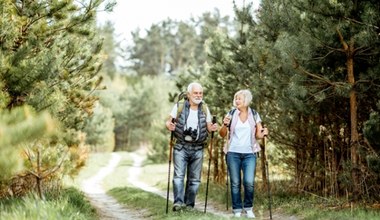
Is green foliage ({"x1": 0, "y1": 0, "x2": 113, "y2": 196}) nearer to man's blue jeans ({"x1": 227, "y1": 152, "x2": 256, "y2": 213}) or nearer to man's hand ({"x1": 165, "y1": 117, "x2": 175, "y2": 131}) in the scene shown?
man's hand ({"x1": 165, "y1": 117, "x2": 175, "y2": 131})

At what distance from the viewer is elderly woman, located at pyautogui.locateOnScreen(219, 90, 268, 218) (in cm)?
820

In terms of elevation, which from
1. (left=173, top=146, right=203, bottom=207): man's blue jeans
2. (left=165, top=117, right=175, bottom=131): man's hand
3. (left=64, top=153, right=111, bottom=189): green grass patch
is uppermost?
(left=165, top=117, right=175, bottom=131): man's hand

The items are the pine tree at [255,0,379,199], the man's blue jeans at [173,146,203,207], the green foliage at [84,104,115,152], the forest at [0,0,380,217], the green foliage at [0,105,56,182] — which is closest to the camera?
the green foliage at [0,105,56,182]

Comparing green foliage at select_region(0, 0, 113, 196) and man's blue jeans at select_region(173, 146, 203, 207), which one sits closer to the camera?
green foliage at select_region(0, 0, 113, 196)

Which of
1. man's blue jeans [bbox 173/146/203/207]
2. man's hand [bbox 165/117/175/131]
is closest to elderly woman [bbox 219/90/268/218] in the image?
man's blue jeans [bbox 173/146/203/207]

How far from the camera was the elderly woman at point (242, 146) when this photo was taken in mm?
8195

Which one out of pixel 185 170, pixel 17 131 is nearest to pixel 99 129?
pixel 185 170

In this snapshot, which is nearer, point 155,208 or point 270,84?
point 270,84

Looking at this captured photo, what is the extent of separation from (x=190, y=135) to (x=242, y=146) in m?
0.90

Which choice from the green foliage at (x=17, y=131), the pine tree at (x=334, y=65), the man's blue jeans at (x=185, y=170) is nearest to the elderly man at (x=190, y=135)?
the man's blue jeans at (x=185, y=170)

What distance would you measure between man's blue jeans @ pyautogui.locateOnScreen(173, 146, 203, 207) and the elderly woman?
654mm

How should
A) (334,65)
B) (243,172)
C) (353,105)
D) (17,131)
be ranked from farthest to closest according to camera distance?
1. (334,65)
2. (243,172)
3. (353,105)
4. (17,131)

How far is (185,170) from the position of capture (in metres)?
8.70

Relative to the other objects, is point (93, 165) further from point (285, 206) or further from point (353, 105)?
point (353, 105)
